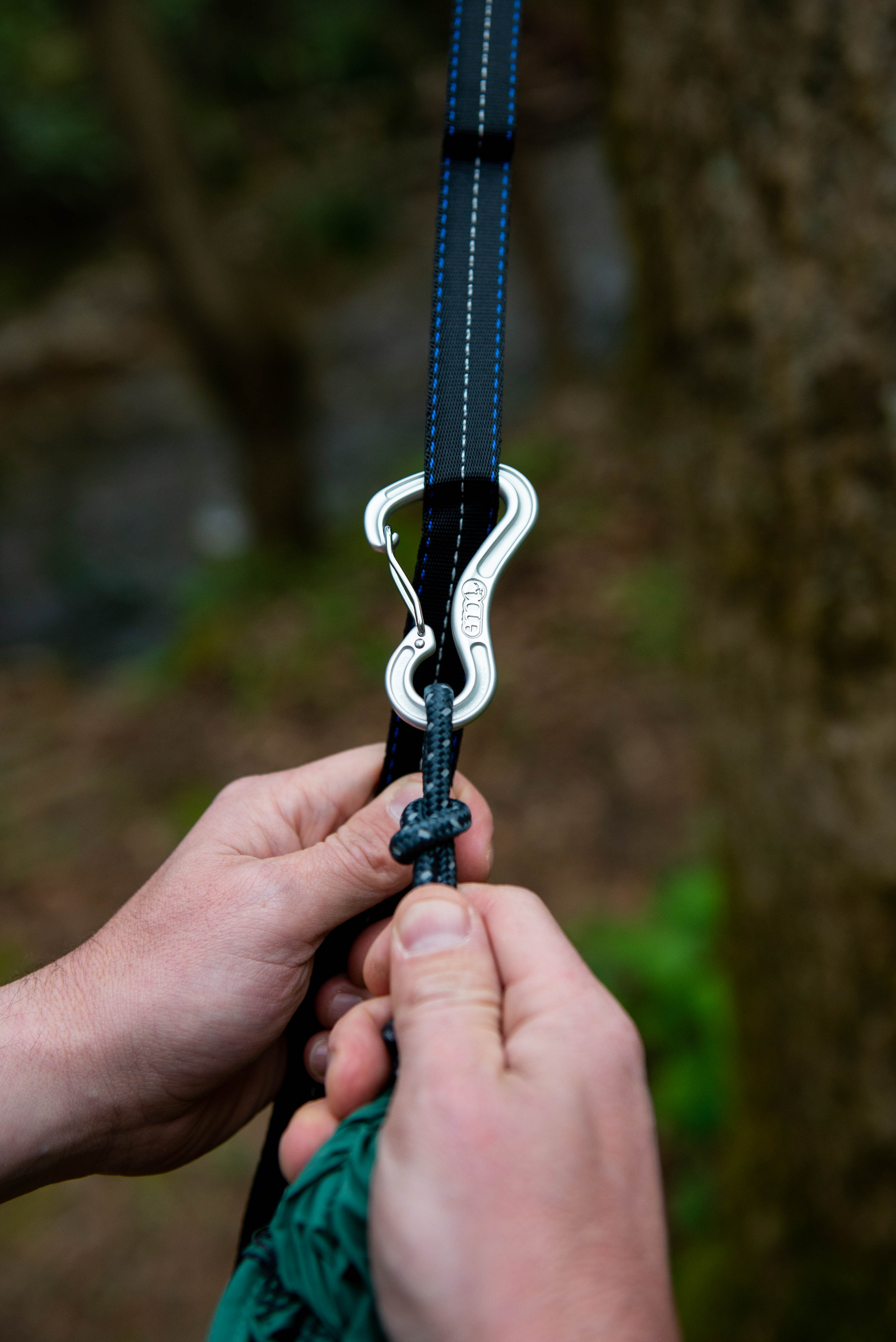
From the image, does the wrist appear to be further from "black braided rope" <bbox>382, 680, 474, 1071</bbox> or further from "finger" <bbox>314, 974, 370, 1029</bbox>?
"black braided rope" <bbox>382, 680, 474, 1071</bbox>

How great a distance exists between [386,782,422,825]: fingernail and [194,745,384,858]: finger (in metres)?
0.16

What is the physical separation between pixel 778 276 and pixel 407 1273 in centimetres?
156

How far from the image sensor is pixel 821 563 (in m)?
1.62

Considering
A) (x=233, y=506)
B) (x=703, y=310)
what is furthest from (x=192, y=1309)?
(x=233, y=506)

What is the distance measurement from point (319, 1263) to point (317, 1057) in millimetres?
304

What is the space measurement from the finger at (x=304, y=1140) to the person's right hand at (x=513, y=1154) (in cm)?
14

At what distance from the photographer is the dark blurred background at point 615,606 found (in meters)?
1.56

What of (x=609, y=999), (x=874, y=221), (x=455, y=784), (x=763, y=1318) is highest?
(x=874, y=221)

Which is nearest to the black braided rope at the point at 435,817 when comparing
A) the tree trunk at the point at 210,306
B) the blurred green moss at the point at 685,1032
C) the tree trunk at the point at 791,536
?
the tree trunk at the point at 791,536

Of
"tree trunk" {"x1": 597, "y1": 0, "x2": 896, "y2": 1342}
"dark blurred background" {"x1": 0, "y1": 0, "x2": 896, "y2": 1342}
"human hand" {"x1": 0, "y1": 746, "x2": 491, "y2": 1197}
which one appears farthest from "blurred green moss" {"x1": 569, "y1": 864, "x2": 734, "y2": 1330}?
"human hand" {"x1": 0, "y1": 746, "x2": 491, "y2": 1197}

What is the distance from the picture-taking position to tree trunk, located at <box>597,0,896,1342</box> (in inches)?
56.0

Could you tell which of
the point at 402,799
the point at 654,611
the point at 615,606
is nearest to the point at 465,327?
the point at 402,799

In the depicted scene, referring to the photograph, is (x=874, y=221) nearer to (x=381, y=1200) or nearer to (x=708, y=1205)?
(x=381, y=1200)

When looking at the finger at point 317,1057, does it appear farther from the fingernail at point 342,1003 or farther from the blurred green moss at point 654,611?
the blurred green moss at point 654,611
